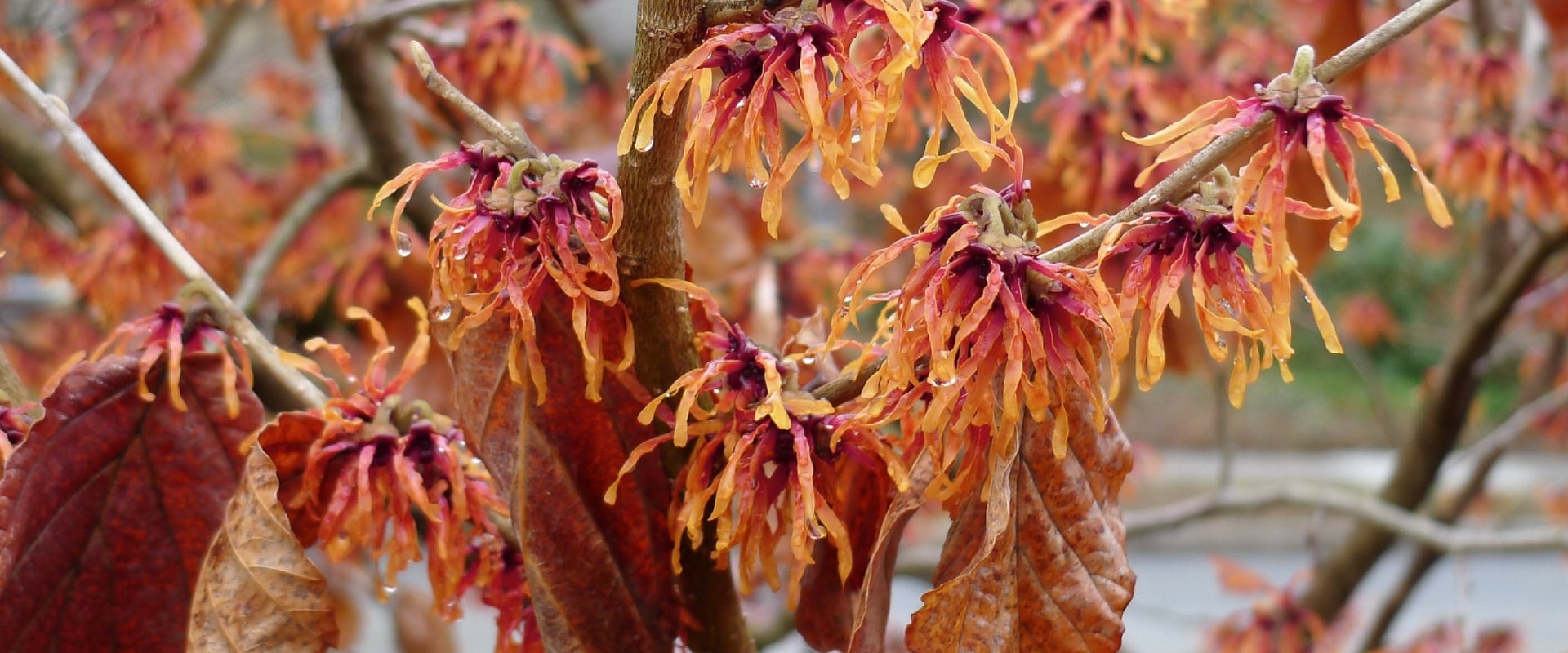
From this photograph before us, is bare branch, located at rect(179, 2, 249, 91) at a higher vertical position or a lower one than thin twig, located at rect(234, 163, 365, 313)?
higher

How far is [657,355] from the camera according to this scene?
0.58 metres

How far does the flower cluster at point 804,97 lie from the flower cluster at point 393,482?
7.5 inches

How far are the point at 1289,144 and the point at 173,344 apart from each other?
51 cm

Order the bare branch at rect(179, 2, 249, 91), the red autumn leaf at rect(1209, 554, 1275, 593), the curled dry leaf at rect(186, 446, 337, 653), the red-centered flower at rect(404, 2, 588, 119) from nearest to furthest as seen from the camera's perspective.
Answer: the curled dry leaf at rect(186, 446, 337, 653) < the red-centered flower at rect(404, 2, 588, 119) < the red autumn leaf at rect(1209, 554, 1275, 593) < the bare branch at rect(179, 2, 249, 91)

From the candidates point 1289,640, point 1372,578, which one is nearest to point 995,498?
point 1289,640

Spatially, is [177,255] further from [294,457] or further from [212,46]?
[212,46]

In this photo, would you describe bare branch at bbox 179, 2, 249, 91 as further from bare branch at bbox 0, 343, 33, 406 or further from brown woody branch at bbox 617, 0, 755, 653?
brown woody branch at bbox 617, 0, 755, 653

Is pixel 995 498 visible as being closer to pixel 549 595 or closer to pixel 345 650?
pixel 549 595

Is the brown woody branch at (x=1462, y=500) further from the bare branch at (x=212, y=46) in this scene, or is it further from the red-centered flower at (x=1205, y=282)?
the bare branch at (x=212, y=46)

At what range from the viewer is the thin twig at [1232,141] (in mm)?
479

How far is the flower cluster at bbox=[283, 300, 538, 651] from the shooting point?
0.59 metres

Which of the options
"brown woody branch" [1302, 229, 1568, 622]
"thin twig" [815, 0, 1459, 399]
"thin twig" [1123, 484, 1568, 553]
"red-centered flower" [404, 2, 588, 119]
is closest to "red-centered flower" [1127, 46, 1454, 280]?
"thin twig" [815, 0, 1459, 399]

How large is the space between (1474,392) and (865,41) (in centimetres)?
127

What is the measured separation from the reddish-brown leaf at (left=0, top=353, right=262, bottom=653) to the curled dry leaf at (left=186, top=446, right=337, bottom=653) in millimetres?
76
